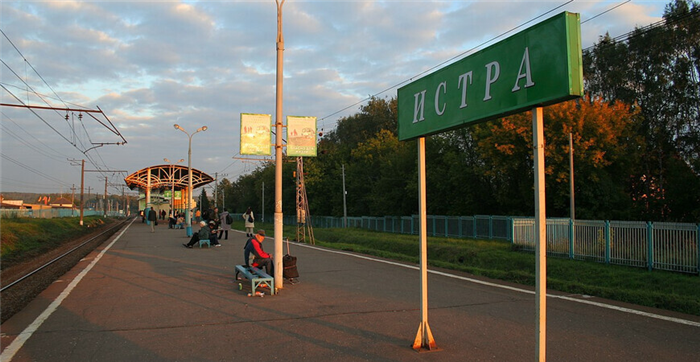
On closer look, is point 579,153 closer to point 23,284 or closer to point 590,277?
point 590,277

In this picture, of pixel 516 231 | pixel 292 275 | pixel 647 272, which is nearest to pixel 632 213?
pixel 516 231

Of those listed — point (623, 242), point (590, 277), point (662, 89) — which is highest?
point (662, 89)

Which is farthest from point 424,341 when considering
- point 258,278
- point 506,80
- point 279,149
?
point 279,149

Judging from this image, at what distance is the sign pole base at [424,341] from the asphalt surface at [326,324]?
119mm

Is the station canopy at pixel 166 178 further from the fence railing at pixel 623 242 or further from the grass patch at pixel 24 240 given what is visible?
the fence railing at pixel 623 242

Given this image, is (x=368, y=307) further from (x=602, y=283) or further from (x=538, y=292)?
(x=602, y=283)

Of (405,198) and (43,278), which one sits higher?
(405,198)

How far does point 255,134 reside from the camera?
1142cm

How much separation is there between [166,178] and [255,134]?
64416 millimetres

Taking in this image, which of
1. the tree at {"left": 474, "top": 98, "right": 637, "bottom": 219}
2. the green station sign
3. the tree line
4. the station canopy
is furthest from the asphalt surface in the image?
the station canopy

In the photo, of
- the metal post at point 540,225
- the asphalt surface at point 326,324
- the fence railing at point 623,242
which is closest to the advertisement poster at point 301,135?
the asphalt surface at point 326,324

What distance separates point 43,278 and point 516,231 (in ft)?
58.0

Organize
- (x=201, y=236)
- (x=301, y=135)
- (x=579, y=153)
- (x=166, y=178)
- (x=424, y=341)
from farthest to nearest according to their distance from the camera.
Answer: (x=166, y=178), (x=579, y=153), (x=201, y=236), (x=301, y=135), (x=424, y=341)

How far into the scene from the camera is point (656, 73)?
36.2 m
